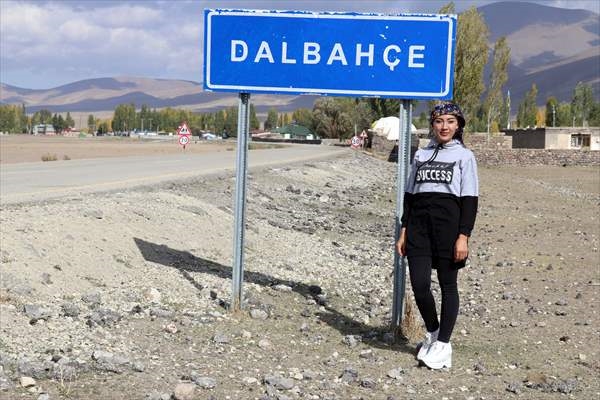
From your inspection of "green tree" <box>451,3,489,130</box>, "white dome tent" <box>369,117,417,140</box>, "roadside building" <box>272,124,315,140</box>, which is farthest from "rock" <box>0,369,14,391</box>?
"roadside building" <box>272,124,315,140</box>

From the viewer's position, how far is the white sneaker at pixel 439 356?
18.6ft

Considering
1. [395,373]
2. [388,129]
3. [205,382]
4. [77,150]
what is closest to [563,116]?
[388,129]

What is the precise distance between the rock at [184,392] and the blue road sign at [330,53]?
2902 millimetres

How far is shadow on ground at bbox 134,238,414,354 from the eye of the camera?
22.5ft

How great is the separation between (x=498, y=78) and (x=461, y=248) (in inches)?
2502

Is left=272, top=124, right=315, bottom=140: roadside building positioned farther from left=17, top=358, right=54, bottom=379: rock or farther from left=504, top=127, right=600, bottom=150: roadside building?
left=17, top=358, right=54, bottom=379: rock

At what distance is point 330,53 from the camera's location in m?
6.71

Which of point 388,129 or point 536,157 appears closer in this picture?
point 536,157

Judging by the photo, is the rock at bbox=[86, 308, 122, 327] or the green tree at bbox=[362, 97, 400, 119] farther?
the green tree at bbox=[362, 97, 400, 119]

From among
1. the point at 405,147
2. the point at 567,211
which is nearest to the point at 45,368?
the point at 405,147

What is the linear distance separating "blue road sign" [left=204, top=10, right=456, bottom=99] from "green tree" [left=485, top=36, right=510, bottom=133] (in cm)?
6090

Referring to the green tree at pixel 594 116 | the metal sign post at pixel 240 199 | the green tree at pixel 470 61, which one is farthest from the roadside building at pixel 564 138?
the metal sign post at pixel 240 199

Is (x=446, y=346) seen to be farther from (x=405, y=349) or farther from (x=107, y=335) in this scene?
(x=107, y=335)

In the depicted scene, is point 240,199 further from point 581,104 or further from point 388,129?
point 581,104
